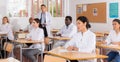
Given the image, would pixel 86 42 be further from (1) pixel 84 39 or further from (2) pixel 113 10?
(2) pixel 113 10

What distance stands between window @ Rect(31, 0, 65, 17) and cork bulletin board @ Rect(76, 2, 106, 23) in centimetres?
99

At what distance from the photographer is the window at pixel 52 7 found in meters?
11.4

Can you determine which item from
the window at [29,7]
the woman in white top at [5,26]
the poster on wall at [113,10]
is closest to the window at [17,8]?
the window at [29,7]

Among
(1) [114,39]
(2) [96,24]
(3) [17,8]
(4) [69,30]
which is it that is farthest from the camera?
(3) [17,8]

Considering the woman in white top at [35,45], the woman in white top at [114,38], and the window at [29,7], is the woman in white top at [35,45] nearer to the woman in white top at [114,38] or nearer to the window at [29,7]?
the woman in white top at [114,38]

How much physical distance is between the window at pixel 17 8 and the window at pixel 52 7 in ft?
1.14

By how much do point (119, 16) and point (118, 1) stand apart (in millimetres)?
531

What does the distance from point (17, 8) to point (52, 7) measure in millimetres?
1572

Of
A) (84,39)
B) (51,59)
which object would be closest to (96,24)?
(84,39)

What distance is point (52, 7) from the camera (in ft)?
38.4

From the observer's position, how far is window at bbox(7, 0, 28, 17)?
11.0m

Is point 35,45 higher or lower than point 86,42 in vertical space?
lower

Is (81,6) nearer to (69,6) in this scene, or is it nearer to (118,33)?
(69,6)

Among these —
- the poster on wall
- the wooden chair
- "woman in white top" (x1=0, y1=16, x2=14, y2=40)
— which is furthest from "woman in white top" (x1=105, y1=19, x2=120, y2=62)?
"woman in white top" (x1=0, y1=16, x2=14, y2=40)
